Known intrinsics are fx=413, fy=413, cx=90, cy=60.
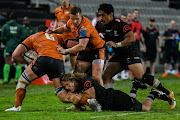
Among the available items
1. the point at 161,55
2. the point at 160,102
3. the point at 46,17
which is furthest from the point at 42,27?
the point at 161,55

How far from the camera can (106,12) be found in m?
7.91

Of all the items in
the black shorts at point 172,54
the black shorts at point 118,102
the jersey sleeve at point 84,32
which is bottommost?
the black shorts at point 172,54

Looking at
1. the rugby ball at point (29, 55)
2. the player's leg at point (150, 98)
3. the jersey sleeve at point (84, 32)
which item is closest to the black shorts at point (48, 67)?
the jersey sleeve at point (84, 32)

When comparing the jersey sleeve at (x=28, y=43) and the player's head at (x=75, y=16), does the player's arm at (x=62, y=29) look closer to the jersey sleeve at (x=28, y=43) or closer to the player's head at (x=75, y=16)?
the player's head at (x=75, y=16)

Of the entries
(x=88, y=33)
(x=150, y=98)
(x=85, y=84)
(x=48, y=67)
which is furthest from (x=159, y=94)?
(x=48, y=67)

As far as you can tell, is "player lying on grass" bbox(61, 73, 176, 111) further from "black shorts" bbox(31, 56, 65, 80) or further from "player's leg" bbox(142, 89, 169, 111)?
"black shorts" bbox(31, 56, 65, 80)

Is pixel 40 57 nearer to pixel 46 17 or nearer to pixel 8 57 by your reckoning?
pixel 8 57

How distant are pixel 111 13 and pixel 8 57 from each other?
7.22 metres

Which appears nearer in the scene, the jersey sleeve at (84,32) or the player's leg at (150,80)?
the player's leg at (150,80)

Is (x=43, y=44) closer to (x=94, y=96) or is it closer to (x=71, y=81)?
(x=71, y=81)

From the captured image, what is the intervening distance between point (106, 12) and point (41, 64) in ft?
5.28

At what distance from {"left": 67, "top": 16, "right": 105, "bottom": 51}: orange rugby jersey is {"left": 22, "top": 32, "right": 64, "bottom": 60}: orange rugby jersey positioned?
0.48 m

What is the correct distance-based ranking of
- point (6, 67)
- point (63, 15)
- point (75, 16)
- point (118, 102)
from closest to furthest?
point (118, 102), point (75, 16), point (63, 15), point (6, 67)

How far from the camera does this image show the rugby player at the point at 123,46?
7.88 metres
